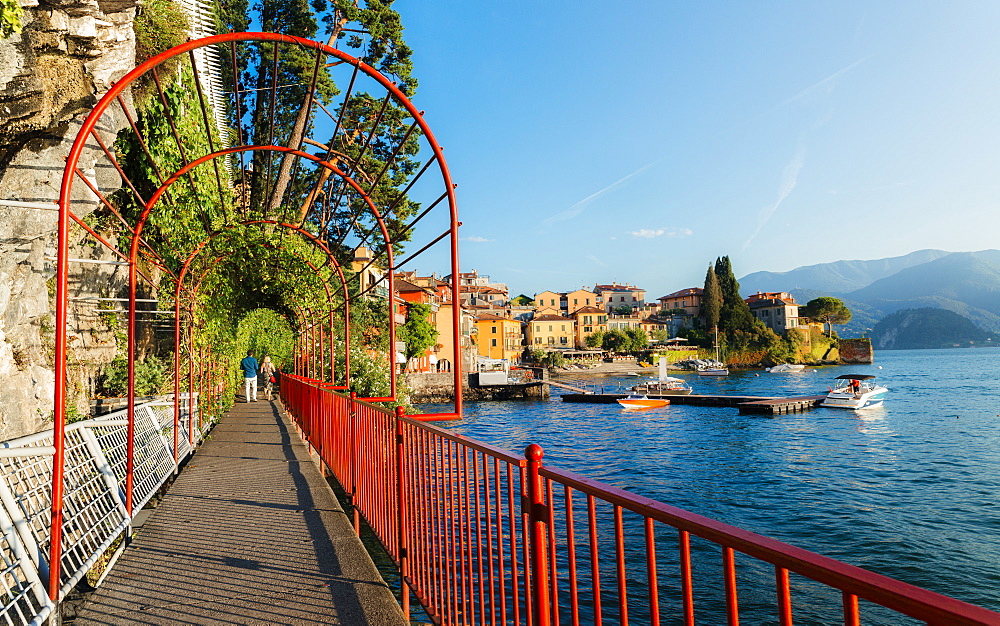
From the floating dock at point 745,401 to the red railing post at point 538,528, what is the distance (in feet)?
122

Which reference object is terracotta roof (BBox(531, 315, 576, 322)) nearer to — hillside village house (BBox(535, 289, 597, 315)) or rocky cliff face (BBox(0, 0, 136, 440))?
hillside village house (BBox(535, 289, 597, 315))

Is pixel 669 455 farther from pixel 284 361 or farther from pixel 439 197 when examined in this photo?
pixel 439 197

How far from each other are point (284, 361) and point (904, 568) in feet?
69.6

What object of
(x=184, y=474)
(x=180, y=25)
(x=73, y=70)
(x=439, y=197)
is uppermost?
(x=180, y=25)

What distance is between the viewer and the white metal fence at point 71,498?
2.76 meters

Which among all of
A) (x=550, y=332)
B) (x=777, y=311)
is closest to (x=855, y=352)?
(x=777, y=311)

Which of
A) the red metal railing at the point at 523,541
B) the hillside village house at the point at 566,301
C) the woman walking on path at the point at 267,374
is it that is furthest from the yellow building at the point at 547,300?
the red metal railing at the point at 523,541

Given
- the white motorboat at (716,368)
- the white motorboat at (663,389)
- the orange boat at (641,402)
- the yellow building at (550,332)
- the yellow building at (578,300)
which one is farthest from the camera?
the yellow building at (578,300)

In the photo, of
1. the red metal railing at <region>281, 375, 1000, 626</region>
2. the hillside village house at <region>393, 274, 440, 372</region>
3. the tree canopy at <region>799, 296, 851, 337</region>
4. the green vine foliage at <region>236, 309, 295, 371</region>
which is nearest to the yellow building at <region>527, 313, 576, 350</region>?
the hillside village house at <region>393, 274, 440, 372</region>

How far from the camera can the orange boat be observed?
39906 millimetres

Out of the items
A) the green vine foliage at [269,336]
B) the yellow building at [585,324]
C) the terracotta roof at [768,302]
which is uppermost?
the terracotta roof at [768,302]

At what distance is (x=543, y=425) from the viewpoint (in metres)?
32.9

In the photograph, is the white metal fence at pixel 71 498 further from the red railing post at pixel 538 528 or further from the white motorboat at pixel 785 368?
the white motorboat at pixel 785 368

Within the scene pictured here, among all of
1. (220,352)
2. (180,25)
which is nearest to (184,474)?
(220,352)
